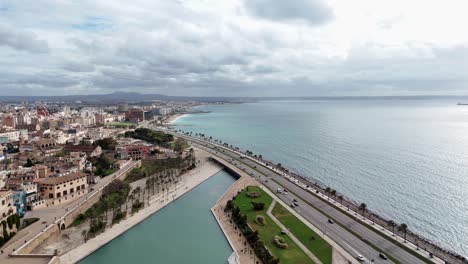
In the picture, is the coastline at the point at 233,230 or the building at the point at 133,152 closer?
the coastline at the point at 233,230

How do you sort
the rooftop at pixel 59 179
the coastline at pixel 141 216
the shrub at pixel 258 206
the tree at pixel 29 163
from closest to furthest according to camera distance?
the coastline at pixel 141 216 → the shrub at pixel 258 206 → the rooftop at pixel 59 179 → the tree at pixel 29 163

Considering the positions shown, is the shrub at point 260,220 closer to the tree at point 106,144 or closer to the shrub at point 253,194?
the shrub at point 253,194

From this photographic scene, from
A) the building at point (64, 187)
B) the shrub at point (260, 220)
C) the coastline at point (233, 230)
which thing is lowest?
the coastline at point (233, 230)

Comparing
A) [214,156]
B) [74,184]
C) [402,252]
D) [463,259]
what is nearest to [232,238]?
[402,252]

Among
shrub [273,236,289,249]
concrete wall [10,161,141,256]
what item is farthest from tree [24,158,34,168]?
shrub [273,236,289,249]

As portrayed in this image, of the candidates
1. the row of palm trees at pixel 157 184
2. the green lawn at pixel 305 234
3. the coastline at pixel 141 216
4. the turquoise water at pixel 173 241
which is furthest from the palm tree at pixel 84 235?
the green lawn at pixel 305 234

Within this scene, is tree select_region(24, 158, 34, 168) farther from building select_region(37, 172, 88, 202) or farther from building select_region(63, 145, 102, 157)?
building select_region(37, 172, 88, 202)
